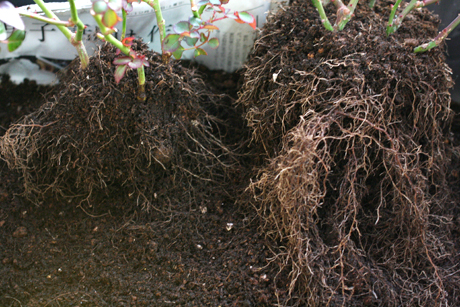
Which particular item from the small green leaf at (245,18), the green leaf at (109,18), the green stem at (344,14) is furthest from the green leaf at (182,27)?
the green stem at (344,14)

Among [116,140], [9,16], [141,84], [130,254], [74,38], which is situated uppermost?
[9,16]

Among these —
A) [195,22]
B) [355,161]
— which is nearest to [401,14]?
[355,161]

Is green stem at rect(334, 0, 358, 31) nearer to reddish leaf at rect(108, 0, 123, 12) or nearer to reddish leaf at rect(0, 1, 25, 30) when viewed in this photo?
reddish leaf at rect(108, 0, 123, 12)

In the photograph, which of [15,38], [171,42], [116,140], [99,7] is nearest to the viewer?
[99,7]

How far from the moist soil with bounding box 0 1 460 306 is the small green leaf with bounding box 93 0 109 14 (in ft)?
1.05

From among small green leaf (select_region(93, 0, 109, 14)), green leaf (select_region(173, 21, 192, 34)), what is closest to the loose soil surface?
green leaf (select_region(173, 21, 192, 34))

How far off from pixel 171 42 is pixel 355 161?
1.65 feet

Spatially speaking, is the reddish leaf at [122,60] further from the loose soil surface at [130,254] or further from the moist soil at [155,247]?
the loose soil surface at [130,254]

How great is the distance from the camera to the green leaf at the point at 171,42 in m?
0.82

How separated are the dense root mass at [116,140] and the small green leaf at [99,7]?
1.05 ft

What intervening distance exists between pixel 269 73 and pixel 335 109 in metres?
0.22

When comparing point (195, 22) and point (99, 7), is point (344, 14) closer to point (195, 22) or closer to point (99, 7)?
point (195, 22)

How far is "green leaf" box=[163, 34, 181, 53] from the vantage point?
0.82 meters

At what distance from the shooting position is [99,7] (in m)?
0.58
